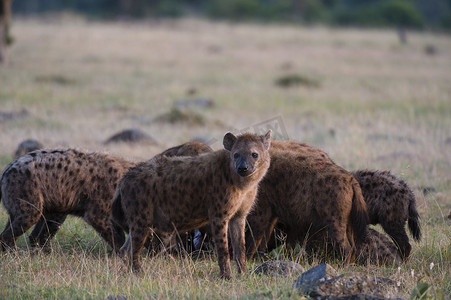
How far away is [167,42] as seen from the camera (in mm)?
29578

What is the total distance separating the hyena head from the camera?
5352 millimetres

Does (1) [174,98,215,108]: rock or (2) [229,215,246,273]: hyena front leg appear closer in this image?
(2) [229,215,246,273]: hyena front leg

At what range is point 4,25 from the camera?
69.9 ft

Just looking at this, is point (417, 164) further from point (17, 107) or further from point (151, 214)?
point (17, 107)

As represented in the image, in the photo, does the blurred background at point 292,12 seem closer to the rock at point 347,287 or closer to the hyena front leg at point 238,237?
the hyena front leg at point 238,237

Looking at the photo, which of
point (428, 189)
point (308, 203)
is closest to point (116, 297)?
point (308, 203)

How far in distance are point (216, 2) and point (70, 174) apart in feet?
150

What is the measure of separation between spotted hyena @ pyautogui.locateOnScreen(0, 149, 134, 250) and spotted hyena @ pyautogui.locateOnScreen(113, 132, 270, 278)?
494mm

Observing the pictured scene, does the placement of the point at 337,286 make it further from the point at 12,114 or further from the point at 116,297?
the point at 12,114

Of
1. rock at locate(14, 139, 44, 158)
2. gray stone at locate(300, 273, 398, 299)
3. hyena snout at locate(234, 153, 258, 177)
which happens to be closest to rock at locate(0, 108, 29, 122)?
rock at locate(14, 139, 44, 158)

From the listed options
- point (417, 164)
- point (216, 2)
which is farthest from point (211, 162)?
point (216, 2)

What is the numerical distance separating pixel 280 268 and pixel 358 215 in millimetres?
867

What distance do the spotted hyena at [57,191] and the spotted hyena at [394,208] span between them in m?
2.25

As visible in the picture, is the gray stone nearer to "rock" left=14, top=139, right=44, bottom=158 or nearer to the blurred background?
"rock" left=14, top=139, right=44, bottom=158
